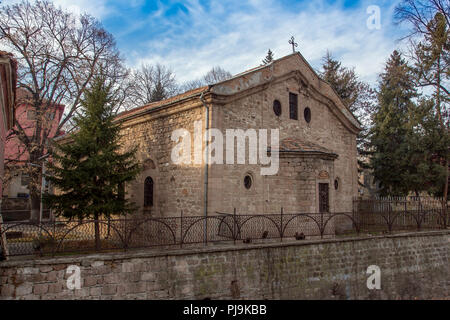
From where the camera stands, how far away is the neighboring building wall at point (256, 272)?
7.43 meters

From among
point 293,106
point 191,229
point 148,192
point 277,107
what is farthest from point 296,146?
point 148,192

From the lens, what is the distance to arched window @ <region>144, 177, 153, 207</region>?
1508cm

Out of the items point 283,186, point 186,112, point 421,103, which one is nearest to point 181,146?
point 186,112

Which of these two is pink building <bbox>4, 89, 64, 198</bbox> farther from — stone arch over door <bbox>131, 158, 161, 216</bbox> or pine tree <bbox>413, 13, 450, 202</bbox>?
pine tree <bbox>413, 13, 450, 202</bbox>

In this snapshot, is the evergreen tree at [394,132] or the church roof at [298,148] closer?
the church roof at [298,148]

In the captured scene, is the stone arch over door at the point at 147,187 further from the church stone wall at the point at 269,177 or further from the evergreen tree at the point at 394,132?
the evergreen tree at the point at 394,132

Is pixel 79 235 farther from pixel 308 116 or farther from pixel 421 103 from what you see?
pixel 421 103

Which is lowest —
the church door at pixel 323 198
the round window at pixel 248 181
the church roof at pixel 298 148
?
the church door at pixel 323 198

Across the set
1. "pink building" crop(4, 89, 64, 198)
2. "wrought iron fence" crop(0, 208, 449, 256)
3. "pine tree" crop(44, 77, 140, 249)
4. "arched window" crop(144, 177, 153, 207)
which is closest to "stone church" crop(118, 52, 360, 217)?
"arched window" crop(144, 177, 153, 207)

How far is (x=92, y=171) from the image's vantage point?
475 inches

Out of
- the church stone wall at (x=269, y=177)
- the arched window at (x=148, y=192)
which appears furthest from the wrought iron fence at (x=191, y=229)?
the arched window at (x=148, y=192)

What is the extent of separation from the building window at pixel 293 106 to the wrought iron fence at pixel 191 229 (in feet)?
16.3
